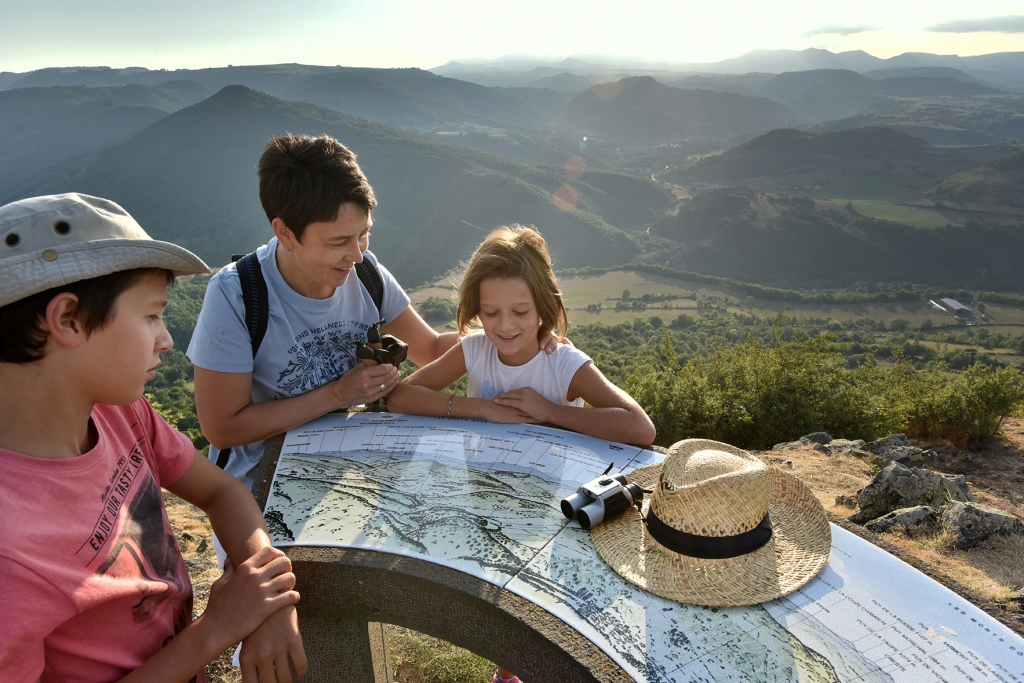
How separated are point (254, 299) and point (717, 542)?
2.33m

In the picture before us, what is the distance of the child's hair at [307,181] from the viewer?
9.31ft

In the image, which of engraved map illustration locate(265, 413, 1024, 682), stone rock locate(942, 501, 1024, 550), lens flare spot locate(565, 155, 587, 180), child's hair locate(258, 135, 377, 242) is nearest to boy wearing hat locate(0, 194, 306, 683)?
engraved map illustration locate(265, 413, 1024, 682)

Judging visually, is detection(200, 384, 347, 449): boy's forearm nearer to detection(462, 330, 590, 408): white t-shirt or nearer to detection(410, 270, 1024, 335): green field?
detection(462, 330, 590, 408): white t-shirt

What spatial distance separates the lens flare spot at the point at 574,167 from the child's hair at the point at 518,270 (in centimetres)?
10553

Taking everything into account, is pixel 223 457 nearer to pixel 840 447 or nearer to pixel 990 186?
pixel 840 447

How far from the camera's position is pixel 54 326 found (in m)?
1.47

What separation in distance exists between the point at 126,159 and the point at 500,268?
132510 mm

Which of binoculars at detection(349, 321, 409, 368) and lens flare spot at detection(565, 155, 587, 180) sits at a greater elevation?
binoculars at detection(349, 321, 409, 368)

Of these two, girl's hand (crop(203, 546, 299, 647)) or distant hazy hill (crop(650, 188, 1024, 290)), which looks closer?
girl's hand (crop(203, 546, 299, 647))

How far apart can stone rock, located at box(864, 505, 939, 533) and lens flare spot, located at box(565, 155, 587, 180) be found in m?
105

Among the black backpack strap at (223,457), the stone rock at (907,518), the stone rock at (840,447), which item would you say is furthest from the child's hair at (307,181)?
the stone rock at (840,447)

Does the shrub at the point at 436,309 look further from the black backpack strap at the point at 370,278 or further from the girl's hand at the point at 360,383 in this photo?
the girl's hand at the point at 360,383

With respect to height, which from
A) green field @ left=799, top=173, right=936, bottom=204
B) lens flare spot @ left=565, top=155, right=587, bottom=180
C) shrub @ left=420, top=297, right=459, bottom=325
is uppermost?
lens flare spot @ left=565, top=155, right=587, bottom=180

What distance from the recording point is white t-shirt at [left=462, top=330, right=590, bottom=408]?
3.30 metres
